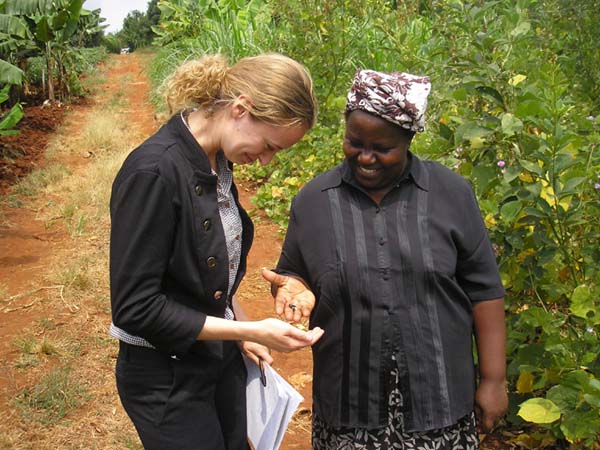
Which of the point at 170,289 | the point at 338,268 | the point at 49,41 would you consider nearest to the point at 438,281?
the point at 338,268

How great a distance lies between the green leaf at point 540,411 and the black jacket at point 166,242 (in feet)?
3.83

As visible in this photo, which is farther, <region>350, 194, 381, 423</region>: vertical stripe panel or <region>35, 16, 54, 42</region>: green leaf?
<region>35, 16, 54, 42</region>: green leaf

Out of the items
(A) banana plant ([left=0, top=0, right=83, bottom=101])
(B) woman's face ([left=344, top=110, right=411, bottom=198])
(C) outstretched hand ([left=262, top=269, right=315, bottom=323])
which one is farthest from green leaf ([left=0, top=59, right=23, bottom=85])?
(B) woman's face ([left=344, top=110, right=411, bottom=198])

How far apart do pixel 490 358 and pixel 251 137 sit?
0.92 m

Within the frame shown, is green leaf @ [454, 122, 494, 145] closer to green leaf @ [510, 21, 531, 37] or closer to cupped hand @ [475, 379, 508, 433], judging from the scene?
green leaf @ [510, 21, 531, 37]

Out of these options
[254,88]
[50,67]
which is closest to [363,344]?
[254,88]

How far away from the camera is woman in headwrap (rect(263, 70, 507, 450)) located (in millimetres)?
1789

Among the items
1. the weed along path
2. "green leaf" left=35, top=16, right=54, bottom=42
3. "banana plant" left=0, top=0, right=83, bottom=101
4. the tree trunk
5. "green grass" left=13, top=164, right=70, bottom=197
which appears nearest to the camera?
the weed along path

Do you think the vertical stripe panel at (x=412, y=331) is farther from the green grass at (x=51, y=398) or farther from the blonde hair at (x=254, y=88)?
the green grass at (x=51, y=398)

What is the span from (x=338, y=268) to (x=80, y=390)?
246cm

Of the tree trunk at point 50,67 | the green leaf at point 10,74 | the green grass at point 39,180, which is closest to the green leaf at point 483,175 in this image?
the green grass at point 39,180

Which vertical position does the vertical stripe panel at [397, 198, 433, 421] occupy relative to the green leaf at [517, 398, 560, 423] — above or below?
above

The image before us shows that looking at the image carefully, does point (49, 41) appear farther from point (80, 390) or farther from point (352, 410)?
point (352, 410)

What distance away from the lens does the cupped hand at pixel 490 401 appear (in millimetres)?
1908
